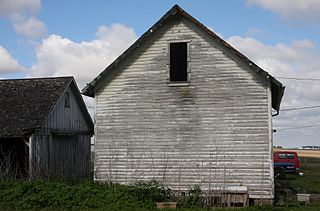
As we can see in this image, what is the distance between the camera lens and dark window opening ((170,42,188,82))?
18609 millimetres

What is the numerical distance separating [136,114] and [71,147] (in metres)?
10.8

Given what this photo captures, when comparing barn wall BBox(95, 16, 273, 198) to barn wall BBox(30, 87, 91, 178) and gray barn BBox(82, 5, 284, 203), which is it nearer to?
gray barn BBox(82, 5, 284, 203)

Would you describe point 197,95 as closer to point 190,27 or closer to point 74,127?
point 190,27

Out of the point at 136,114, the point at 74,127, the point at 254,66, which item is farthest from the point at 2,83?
the point at 254,66

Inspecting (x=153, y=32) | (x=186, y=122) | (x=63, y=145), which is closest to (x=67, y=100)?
(x=63, y=145)

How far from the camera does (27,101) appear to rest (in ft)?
86.7

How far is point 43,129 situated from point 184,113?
Answer: 9589mm

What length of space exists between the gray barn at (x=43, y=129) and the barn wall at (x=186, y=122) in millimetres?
5287

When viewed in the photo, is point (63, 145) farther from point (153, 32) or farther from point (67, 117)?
point (153, 32)

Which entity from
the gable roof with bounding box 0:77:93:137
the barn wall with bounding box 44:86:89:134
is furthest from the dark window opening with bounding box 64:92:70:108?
the gable roof with bounding box 0:77:93:137

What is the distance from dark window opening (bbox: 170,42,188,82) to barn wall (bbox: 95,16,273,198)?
295 millimetres

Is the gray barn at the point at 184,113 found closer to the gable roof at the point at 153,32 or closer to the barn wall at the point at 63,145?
the gable roof at the point at 153,32

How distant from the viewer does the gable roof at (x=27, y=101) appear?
24.0m

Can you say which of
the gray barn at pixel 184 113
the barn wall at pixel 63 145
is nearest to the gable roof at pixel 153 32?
the gray barn at pixel 184 113
